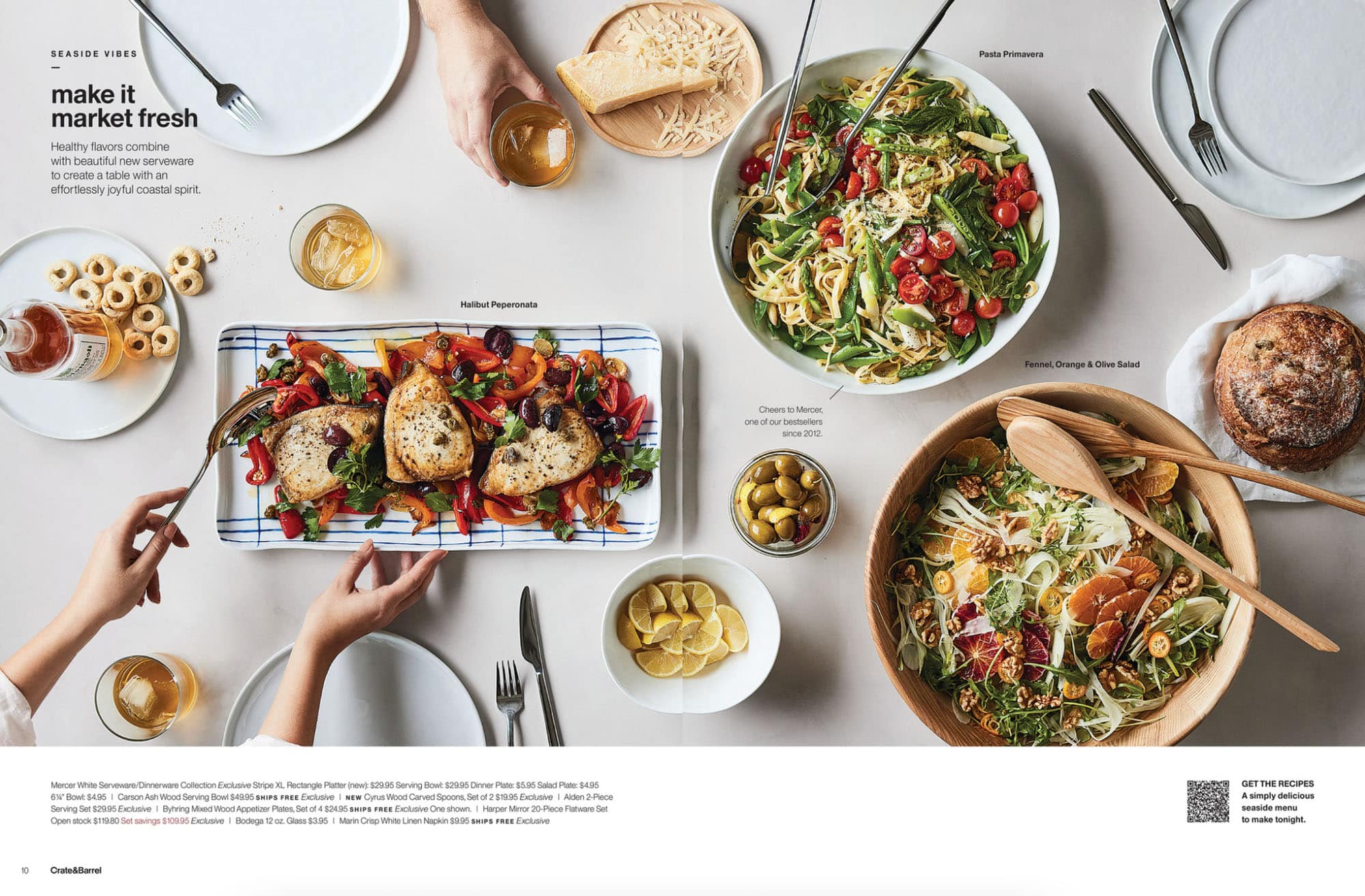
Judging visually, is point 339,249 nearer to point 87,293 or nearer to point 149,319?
point 149,319

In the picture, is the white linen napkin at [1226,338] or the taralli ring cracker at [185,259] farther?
the taralli ring cracker at [185,259]

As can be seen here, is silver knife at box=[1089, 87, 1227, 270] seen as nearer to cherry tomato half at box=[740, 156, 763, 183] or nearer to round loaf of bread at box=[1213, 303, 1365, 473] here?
round loaf of bread at box=[1213, 303, 1365, 473]

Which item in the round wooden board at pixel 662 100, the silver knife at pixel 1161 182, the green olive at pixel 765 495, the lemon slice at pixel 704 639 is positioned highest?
the round wooden board at pixel 662 100

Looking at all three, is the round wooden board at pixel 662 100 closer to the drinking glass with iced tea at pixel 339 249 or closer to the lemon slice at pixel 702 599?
the drinking glass with iced tea at pixel 339 249

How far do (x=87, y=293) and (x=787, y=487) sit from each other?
1608mm

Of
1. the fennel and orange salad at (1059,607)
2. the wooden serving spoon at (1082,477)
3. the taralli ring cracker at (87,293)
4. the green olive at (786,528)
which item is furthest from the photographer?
the taralli ring cracker at (87,293)

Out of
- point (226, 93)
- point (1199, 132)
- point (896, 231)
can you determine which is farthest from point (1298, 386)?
point (226, 93)

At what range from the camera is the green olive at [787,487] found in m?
1.46

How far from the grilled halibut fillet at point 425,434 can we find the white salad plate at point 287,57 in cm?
62

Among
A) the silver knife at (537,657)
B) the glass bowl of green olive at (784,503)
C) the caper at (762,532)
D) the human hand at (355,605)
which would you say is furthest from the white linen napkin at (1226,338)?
the human hand at (355,605)

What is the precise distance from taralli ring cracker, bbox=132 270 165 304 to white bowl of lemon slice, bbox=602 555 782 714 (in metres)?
1.24

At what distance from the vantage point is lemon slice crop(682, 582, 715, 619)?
4.91 ft
